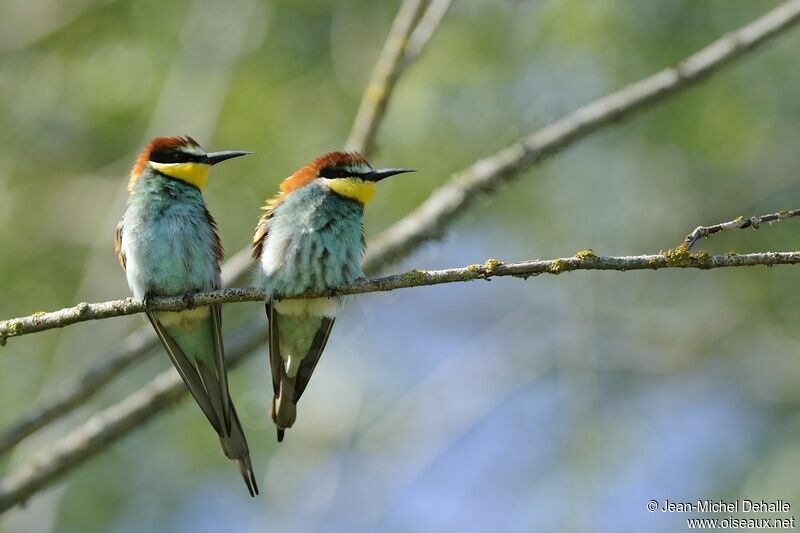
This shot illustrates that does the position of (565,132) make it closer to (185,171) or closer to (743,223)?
(185,171)

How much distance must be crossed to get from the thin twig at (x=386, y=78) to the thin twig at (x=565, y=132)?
45 centimetres

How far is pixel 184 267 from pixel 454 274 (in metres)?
1.27

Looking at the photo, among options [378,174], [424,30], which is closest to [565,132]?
[424,30]

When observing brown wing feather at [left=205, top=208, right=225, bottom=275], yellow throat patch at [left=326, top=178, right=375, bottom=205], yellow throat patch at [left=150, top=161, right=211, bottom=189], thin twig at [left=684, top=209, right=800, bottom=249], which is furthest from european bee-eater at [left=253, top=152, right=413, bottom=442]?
thin twig at [left=684, top=209, right=800, bottom=249]

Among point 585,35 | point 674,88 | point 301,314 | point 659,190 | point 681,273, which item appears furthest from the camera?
point 681,273

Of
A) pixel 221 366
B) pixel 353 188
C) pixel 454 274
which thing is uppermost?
pixel 353 188

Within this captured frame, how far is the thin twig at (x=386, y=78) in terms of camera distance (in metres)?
4.58

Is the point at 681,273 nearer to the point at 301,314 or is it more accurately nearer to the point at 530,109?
the point at 530,109

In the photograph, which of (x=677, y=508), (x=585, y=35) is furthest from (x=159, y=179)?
(x=585, y=35)

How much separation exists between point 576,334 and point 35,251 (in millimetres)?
3789

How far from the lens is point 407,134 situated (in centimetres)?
612

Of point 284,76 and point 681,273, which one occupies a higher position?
point 284,76

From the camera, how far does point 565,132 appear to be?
4570mm

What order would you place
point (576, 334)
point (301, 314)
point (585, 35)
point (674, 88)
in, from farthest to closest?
point (576, 334)
point (585, 35)
point (674, 88)
point (301, 314)
